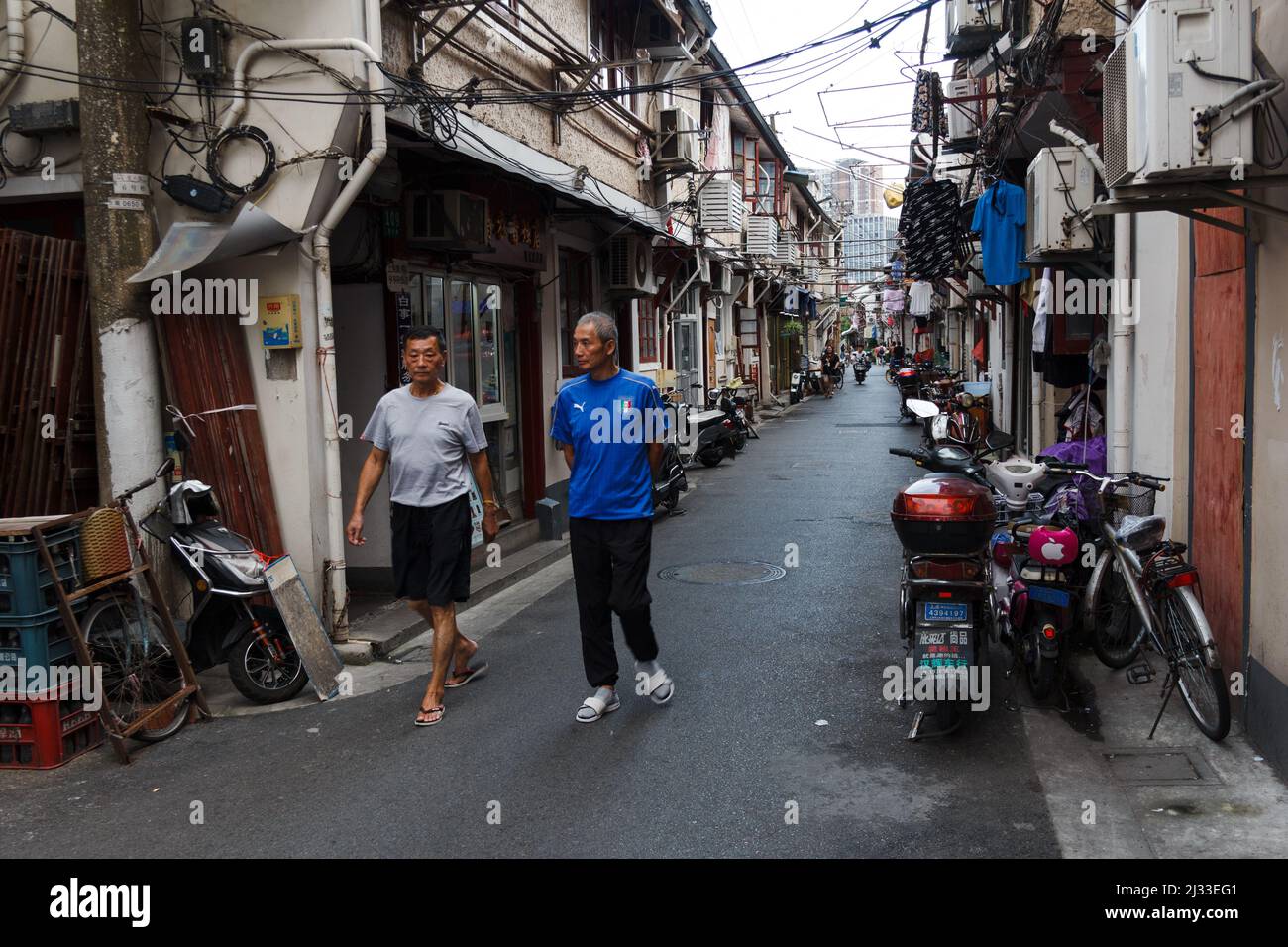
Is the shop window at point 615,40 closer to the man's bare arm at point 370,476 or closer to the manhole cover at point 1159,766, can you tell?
the man's bare arm at point 370,476

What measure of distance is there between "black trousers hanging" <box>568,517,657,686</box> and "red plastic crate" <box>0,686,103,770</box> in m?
2.60

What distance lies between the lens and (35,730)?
5.32m

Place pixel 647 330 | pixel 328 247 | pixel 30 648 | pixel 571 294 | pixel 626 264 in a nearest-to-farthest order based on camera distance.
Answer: pixel 30 648 < pixel 328 247 < pixel 571 294 < pixel 626 264 < pixel 647 330

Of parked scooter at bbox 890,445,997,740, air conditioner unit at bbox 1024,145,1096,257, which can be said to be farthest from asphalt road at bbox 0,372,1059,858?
air conditioner unit at bbox 1024,145,1096,257

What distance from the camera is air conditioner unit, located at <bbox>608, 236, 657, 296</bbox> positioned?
48.6ft

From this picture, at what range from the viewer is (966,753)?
5.19 metres

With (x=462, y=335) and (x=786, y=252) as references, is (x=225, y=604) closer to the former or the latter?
(x=462, y=335)

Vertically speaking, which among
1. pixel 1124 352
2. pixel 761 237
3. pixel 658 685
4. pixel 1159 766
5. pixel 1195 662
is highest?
pixel 761 237

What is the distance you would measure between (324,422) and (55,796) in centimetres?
312

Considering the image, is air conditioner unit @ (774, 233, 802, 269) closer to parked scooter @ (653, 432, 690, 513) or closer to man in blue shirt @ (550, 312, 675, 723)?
parked scooter @ (653, 432, 690, 513)

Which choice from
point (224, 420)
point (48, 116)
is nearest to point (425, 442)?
point (224, 420)

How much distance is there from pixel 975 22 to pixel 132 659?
12062 millimetres
